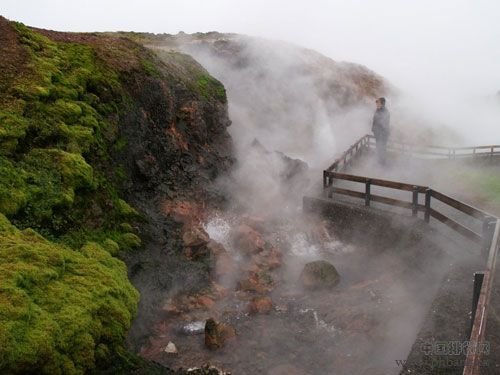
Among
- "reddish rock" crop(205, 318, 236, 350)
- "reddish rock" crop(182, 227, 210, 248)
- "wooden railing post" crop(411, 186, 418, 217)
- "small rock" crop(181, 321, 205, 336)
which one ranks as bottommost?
"small rock" crop(181, 321, 205, 336)

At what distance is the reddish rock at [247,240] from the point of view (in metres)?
11.7

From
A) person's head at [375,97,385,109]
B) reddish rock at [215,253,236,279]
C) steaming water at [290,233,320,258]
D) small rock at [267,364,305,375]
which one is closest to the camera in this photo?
small rock at [267,364,305,375]

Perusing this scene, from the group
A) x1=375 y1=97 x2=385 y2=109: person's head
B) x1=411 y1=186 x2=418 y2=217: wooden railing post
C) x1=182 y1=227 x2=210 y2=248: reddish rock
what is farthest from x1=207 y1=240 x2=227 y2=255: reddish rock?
x1=375 y1=97 x2=385 y2=109: person's head

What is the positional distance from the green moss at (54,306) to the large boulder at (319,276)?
176 inches

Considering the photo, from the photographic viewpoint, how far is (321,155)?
71.9 ft

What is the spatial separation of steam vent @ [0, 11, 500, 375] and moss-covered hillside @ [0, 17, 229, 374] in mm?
34

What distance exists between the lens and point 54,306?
229 inches

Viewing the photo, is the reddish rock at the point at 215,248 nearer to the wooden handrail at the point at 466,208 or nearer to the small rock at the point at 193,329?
the small rock at the point at 193,329

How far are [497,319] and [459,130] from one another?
30.5 meters

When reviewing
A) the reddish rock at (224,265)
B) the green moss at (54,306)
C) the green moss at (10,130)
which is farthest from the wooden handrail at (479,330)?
the green moss at (10,130)

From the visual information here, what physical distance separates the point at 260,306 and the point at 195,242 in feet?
8.17

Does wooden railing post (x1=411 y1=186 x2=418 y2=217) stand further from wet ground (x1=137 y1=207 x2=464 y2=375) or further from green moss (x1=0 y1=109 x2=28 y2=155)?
green moss (x1=0 y1=109 x2=28 y2=155)

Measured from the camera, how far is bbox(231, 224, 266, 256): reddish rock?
38.3 feet

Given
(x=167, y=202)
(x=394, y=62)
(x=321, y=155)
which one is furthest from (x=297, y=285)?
(x=394, y=62)
